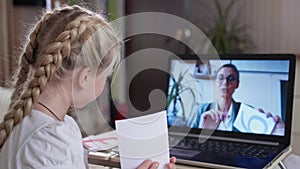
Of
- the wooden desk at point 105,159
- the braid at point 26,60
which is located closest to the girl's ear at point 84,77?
the braid at point 26,60

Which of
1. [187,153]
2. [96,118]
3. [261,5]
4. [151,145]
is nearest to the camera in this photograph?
[151,145]

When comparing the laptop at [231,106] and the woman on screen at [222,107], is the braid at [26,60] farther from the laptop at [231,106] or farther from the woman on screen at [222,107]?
the woman on screen at [222,107]

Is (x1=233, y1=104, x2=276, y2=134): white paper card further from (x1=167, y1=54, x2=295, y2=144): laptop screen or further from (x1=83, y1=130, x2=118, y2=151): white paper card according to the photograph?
(x1=83, y1=130, x2=118, y2=151): white paper card

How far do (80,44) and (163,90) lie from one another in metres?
0.61

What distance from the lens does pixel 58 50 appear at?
681 mm

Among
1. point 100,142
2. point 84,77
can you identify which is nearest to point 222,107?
point 100,142

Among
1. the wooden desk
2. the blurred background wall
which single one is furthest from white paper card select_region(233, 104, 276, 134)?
the blurred background wall

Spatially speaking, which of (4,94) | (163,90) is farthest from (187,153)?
(4,94)

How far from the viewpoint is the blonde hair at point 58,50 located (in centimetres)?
69

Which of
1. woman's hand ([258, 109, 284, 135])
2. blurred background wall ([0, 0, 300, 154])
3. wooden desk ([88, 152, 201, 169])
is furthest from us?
blurred background wall ([0, 0, 300, 154])

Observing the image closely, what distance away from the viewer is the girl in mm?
645

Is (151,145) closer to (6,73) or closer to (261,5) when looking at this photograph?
(6,73)

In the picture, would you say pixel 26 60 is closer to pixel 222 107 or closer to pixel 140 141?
pixel 140 141

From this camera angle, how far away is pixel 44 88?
698 millimetres
